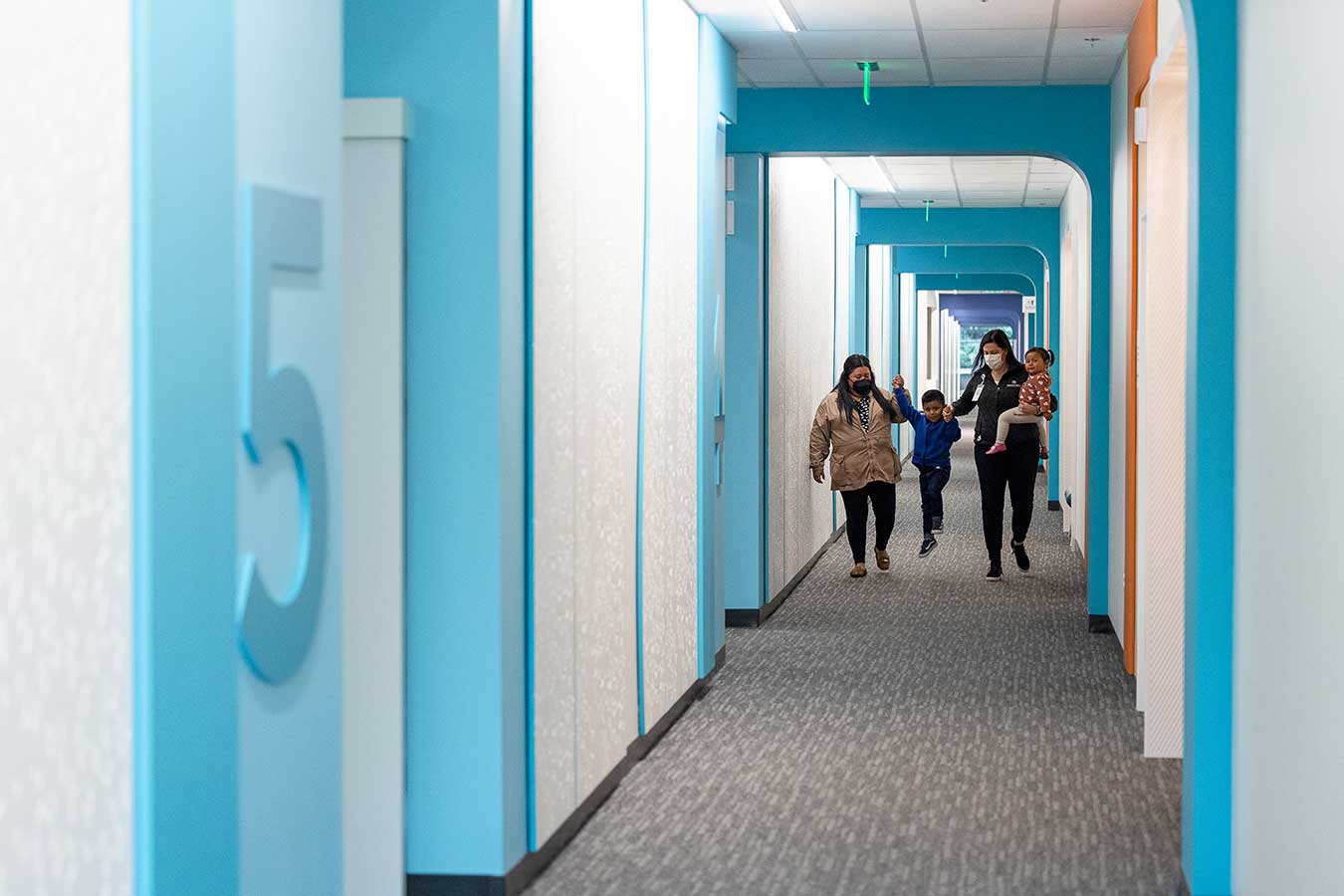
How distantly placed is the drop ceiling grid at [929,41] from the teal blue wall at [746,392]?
62 centimetres

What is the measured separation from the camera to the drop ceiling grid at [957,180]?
41.5ft

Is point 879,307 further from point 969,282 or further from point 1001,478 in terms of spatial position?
point 969,282

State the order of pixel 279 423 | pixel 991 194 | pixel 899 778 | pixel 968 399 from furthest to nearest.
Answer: pixel 991 194, pixel 968 399, pixel 899 778, pixel 279 423

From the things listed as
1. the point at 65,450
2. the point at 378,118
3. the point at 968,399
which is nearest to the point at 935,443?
the point at 968,399

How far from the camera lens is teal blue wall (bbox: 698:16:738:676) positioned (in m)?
6.84

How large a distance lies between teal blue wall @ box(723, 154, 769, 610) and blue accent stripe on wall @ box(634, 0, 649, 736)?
9.97ft

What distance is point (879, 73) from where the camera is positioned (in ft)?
27.6

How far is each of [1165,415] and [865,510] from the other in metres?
4.80

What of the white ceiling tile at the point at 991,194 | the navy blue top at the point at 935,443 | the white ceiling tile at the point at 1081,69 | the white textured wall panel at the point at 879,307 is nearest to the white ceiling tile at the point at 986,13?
the white ceiling tile at the point at 1081,69

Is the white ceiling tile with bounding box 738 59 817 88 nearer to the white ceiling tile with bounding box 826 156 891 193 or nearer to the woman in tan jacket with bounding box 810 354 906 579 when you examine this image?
the woman in tan jacket with bounding box 810 354 906 579

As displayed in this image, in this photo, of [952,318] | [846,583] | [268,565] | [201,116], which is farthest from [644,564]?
[952,318]

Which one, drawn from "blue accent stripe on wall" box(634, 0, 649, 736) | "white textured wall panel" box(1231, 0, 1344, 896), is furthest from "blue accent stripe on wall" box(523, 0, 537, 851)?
"white textured wall panel" box(1231, 0, 1344, 896)

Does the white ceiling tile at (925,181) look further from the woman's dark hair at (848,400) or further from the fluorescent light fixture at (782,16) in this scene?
the fluorescent light fixture at (782,16)

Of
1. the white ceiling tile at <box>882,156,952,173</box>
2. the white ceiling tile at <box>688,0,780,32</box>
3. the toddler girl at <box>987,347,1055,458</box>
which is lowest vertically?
the toddler girl at <box>987,347,1055,458</box>
